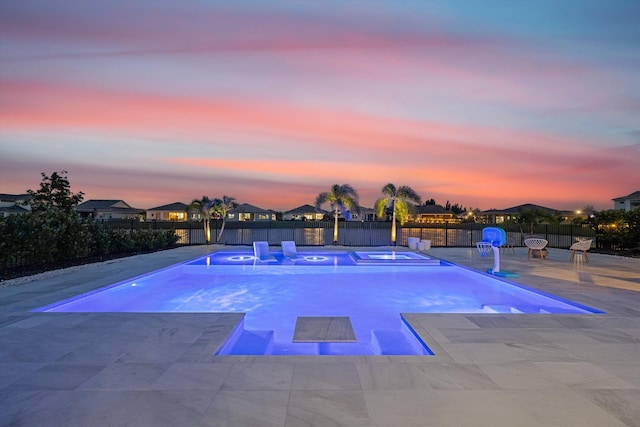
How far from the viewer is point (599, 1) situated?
1123 cm

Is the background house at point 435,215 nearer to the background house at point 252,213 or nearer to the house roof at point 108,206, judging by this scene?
the background house at point 252,213

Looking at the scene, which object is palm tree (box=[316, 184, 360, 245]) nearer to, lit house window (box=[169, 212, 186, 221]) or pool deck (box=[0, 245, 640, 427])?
pool deck (box=[0, 245, 640, 427])

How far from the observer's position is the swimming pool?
416 centimetres

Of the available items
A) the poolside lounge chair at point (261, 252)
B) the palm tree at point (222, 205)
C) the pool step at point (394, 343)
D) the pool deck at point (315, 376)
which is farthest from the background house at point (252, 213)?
the pool deck at point (315, 376)

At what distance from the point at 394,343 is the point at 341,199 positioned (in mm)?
13783

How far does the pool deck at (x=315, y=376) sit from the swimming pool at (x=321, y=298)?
1.82 feet

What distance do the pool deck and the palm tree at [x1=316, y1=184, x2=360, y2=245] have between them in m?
13.3

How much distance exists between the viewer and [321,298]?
726 cm

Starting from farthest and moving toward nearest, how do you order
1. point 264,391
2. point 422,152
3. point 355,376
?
point 422,152 → point 355,376 → point 264,391

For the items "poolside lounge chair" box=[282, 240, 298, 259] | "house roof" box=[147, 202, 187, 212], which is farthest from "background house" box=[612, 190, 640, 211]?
"house roof" box=[147, 202, 187, 212]

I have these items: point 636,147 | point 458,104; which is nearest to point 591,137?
point 636,147

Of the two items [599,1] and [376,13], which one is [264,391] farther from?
[599,1]

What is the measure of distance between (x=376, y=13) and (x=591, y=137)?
14996 millimetres

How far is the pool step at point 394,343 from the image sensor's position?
12.4ft
